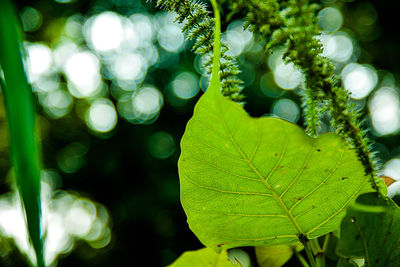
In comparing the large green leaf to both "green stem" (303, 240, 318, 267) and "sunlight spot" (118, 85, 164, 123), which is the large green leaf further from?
"sunlight spot" (118, 85, 164, 123)

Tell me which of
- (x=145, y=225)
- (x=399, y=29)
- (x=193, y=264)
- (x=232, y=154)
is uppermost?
(x=399, y=29)

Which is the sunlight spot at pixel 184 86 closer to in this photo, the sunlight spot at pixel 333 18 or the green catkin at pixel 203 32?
the sunlight spot at pixel 333 18

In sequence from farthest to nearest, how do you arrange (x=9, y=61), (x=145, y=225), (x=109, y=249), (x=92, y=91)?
1. (x=92, y=91)
2. (x=109, y=249)
3. (x=145, y=225)
4. (x=9, y=61)

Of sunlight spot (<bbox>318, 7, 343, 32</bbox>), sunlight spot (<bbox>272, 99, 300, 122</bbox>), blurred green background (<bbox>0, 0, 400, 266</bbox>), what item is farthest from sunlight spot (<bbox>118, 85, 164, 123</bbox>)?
sunlight spot (<bbox>318, 7, 343, 32</bbox>)

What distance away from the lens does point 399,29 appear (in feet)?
12.1

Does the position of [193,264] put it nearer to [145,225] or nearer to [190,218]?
[190,218]

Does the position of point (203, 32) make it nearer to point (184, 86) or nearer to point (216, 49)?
point (216, 49)

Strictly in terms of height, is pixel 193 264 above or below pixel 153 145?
above

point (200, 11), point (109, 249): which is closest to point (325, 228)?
point (200, 11)

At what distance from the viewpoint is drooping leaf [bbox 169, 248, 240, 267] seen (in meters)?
0.26

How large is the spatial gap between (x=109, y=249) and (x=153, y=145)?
1366mm

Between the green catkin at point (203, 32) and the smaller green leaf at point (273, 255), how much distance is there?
0.17m

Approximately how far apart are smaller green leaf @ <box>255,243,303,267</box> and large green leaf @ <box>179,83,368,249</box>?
0.07m

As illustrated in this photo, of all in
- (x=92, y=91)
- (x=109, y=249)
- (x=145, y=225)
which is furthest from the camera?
(x=92, y=91)
